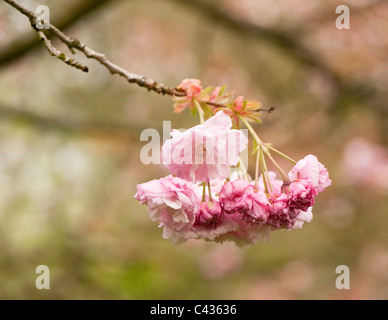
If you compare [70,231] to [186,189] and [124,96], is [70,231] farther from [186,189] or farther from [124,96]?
[186,189]

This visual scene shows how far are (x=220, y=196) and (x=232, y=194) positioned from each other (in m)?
0.03

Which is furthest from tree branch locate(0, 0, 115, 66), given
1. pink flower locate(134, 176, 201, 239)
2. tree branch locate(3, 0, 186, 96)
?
pink flower locate(134, 176, 201, 239)

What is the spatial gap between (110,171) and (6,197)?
1121 mm

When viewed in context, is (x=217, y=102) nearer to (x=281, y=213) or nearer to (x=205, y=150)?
(x=205, y=150)

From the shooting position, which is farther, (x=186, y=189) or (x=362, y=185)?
(x=362, y=185)

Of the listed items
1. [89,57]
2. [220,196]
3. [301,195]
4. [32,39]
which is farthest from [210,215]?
[32,39]

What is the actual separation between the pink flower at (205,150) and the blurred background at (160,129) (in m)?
1.46

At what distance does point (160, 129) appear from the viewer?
9.16ft

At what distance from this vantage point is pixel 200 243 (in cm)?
493

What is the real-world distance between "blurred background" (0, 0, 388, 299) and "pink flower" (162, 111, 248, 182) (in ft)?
4.79

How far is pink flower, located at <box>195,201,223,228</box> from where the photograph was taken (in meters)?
0.92

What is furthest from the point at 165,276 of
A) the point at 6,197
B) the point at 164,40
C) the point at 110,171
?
the point at 164,40

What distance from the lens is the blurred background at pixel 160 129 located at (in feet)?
9.24

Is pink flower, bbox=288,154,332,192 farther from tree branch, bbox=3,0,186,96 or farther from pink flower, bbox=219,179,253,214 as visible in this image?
tree branch, bbox=3,0,186,96
